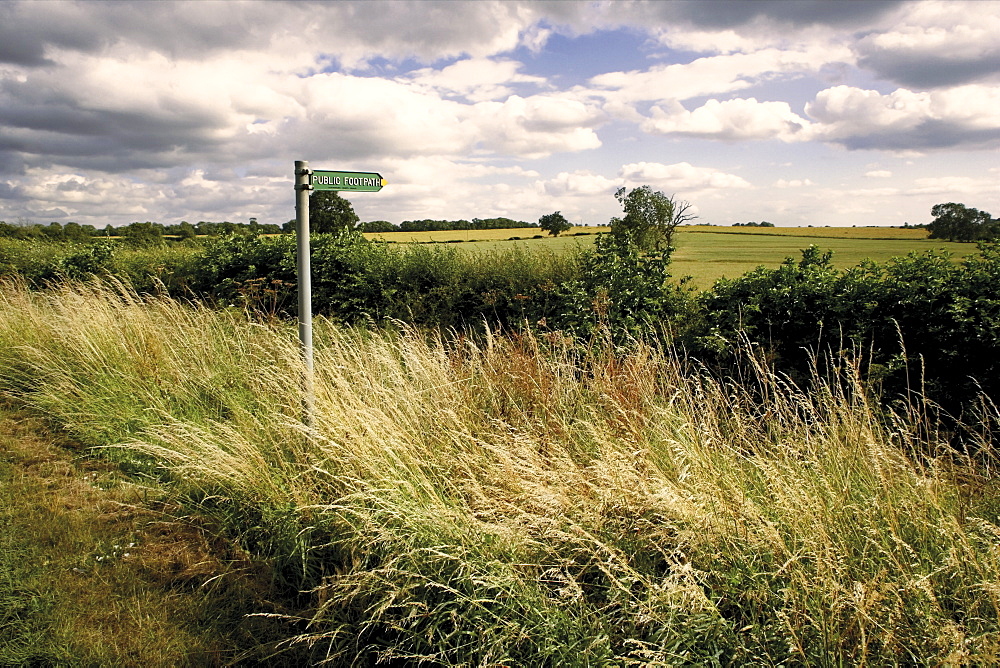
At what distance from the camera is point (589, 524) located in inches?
113

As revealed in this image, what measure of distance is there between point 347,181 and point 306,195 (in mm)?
311

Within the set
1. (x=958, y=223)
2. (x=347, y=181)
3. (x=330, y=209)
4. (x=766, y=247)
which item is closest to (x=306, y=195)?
(x=347, y=181)

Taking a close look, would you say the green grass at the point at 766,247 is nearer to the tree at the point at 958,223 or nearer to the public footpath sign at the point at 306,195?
the tree at the point at 958,223

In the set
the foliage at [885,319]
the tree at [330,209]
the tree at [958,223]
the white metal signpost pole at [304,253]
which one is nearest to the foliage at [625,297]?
the foliage at [885,319]

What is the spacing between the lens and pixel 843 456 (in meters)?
3.15

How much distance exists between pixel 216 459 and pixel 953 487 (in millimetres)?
4108

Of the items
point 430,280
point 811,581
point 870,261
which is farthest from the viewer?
point 430,280

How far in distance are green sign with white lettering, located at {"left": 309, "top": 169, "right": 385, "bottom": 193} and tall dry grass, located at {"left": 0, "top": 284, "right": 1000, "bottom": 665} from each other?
127cm

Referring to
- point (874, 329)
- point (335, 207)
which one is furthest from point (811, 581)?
point (335, 207)

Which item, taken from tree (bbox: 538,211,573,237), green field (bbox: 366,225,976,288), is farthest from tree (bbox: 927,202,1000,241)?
tree (bbox: 538,211,573,237)

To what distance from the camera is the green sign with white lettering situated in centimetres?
448

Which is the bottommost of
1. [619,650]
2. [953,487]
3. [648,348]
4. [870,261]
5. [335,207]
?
[619,650]

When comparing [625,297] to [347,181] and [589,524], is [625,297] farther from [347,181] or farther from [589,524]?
[589,524]

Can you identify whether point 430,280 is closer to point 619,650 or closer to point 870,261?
point 870,261
